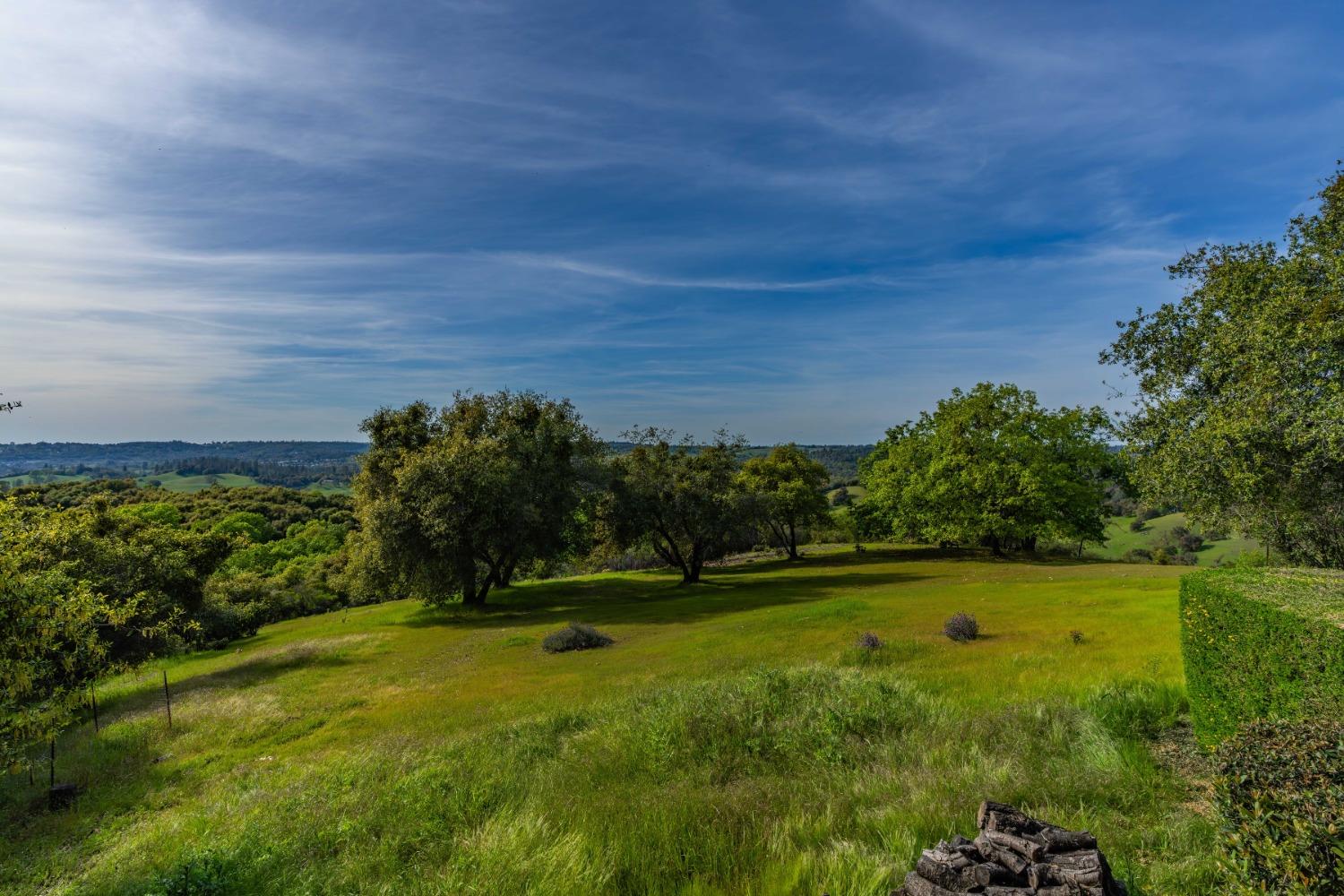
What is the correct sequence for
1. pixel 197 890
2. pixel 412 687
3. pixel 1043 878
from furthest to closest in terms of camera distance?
pixel 412 687, pixel 197 890, pixel 1043 878

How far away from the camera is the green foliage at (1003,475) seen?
4934 cm

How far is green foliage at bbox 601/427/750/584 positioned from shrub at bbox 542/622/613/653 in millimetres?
18710

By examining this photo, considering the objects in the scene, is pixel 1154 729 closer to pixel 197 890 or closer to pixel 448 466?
pixel 197 890

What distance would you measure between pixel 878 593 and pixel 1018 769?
3030 centimetres

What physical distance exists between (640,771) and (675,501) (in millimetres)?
38443

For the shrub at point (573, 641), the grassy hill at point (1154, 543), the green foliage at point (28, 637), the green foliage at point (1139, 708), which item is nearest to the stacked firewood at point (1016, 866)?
the green foliage at point (1139, 708)

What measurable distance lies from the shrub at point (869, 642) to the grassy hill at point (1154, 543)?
221 feet

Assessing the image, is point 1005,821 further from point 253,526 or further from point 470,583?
point 253,526

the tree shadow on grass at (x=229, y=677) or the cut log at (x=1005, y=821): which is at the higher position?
the cut log at (x=1005, y=821)

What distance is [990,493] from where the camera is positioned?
51406 mm

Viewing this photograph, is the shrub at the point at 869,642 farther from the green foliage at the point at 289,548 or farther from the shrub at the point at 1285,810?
the green foliage at the point at 289,548

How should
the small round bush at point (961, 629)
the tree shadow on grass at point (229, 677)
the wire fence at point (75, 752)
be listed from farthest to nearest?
the tree shadow on grass at point (229, 677) < the small round bush at point (961, 629) < the wire fence at point (75, 752)

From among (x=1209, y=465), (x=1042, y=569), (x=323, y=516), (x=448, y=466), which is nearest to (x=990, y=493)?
(x=1042, y=569)

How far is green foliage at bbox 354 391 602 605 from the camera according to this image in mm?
36000
